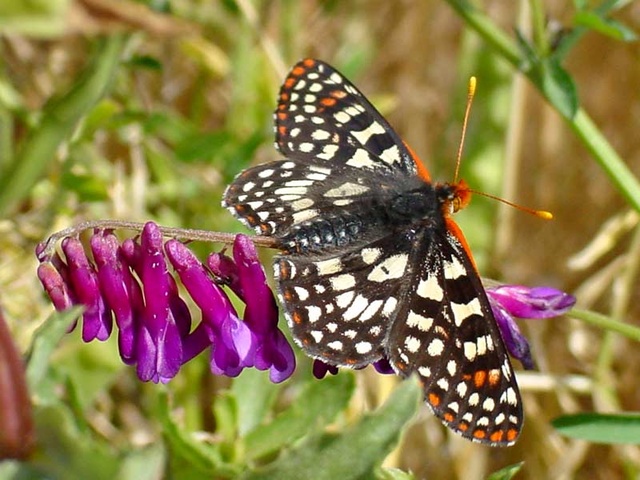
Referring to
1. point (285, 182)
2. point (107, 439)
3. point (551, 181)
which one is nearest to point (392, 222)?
point (285, 182)

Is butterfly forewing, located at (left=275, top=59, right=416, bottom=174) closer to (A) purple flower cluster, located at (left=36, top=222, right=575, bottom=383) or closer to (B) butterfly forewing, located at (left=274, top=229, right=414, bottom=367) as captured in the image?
(B) butterfly forewing, located at (left=274, top=229, right=414, bottom=367)

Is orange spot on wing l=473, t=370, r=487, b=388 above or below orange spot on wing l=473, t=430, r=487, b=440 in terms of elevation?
above

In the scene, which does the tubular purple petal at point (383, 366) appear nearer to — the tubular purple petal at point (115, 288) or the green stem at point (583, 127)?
the tubular purple petal at point (115, 288)

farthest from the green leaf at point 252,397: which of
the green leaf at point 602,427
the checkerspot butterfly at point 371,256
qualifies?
the green leaf at point 602,427

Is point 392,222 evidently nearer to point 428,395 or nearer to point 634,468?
point 428,395

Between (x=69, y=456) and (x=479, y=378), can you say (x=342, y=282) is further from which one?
(x=69, y=456)

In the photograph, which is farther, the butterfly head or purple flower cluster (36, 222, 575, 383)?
the butterfly head

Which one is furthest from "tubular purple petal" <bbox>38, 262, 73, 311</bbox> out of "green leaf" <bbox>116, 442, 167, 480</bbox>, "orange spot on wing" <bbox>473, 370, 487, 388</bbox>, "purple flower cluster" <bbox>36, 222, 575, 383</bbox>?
"orange spot on wing" <bbox>473, 370, 487, 388</bbox>

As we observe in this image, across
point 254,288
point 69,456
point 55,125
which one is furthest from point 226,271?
point 55,125
